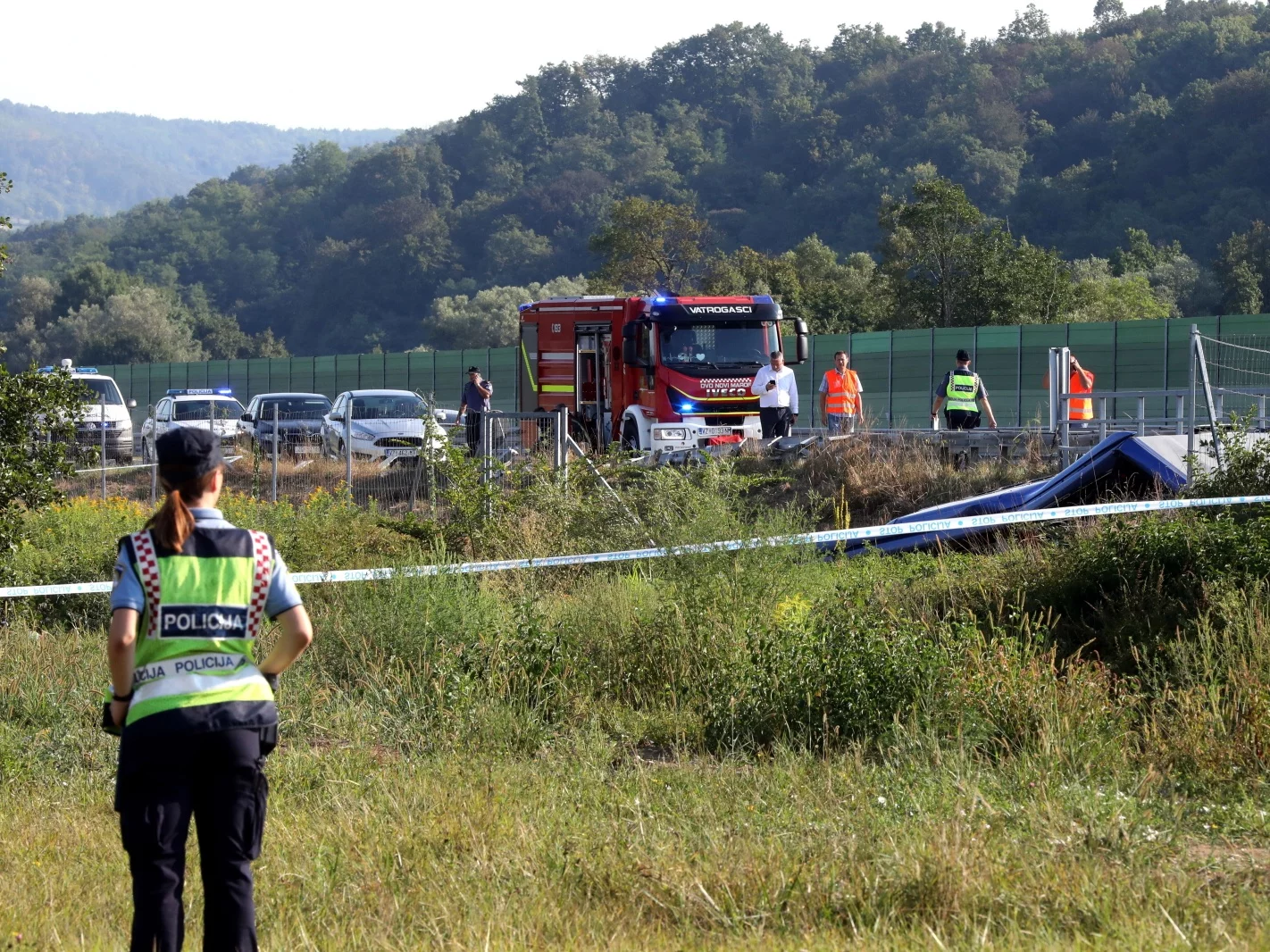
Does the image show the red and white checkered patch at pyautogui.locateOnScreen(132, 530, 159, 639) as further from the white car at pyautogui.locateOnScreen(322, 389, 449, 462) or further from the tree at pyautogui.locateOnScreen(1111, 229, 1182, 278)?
the tree at pyautogui.locateOnScreen(1111, 229, 1182, 278)

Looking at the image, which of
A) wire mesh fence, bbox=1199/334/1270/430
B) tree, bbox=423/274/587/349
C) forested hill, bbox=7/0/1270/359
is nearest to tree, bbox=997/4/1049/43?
forested hill, bbox=7/0/1270/359

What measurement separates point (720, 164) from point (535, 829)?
11586 centimetres

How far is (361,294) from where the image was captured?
123 metres

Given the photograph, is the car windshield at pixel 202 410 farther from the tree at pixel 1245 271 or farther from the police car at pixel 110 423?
the tree at pixel 1245 271

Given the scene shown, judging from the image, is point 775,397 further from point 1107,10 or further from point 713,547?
point 1107,10

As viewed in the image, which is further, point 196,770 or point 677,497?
point 677,497

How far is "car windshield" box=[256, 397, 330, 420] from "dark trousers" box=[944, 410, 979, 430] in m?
13.2

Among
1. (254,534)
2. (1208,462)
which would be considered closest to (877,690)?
(254,534)

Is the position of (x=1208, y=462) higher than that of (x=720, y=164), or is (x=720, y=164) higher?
(x=720, y=164)

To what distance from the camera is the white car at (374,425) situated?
895 inches

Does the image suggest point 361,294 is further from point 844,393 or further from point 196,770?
point 196,770

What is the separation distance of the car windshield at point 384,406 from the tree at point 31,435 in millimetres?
17512

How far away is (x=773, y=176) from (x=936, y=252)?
6097 centimetres

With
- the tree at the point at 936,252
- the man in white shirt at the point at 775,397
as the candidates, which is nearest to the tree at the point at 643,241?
the tree at the point at 936,252
